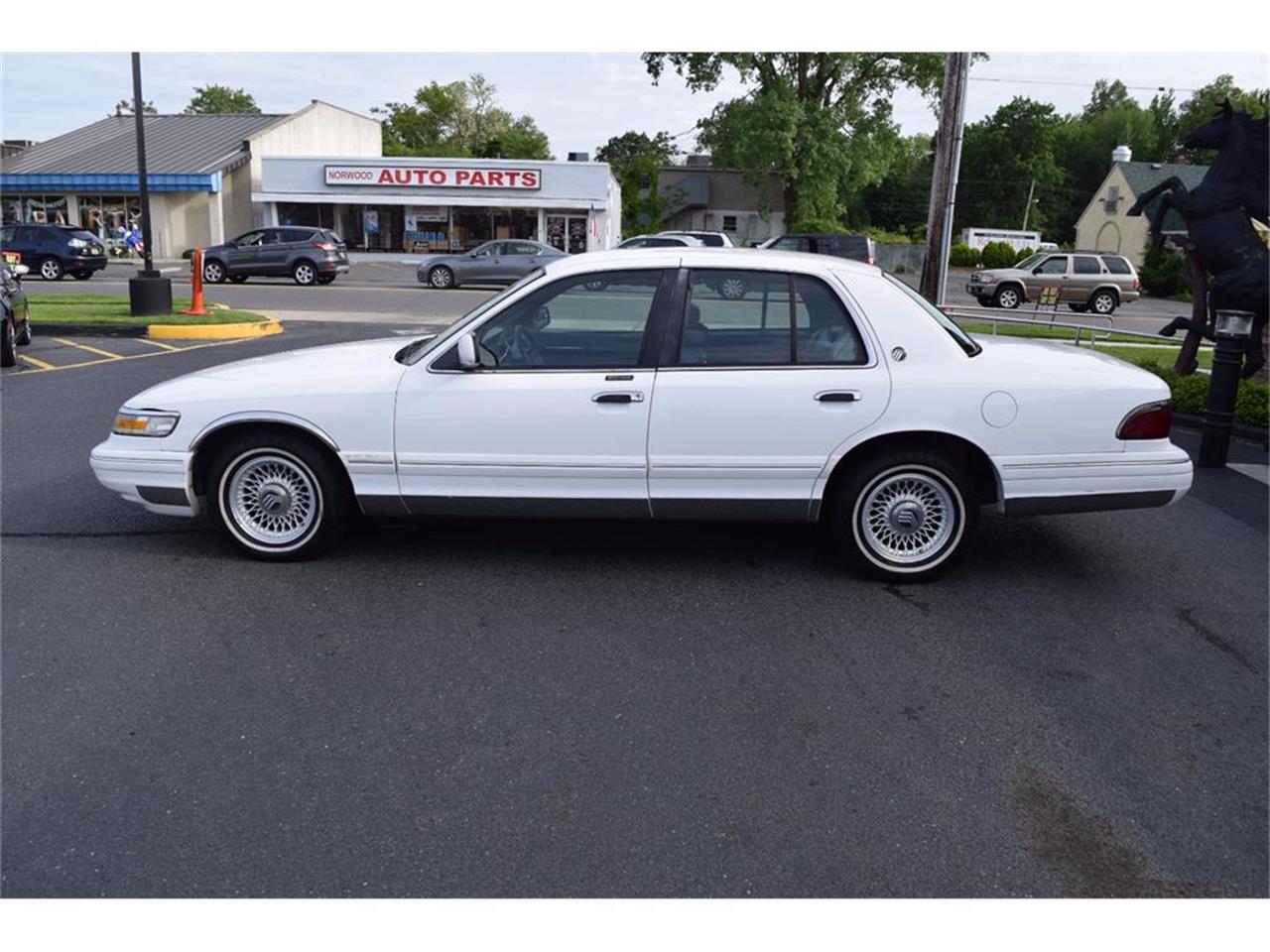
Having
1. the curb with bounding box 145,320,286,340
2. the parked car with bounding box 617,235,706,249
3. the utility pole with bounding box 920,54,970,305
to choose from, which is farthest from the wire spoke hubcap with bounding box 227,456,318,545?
the parked car with bounding box 617,235,706,249

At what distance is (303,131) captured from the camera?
4831cm

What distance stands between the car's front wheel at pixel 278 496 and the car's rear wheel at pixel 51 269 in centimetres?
2774

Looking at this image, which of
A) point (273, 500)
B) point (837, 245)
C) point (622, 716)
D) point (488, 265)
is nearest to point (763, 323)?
point (622, 716)

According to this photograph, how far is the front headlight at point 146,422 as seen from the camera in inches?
216

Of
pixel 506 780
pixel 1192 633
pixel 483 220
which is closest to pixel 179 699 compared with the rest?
pixel 506 780

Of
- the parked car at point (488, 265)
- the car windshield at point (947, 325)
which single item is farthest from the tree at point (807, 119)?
the car windshield at point (947, 325)

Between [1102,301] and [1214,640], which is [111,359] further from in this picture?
[1102,301]

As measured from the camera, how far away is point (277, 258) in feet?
97.1

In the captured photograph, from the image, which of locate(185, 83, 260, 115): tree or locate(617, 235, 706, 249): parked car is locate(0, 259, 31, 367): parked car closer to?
locate(617, 235, 706, 249): parked car

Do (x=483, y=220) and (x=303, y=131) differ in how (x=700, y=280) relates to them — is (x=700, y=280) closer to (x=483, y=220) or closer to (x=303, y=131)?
(x=483, y=220)

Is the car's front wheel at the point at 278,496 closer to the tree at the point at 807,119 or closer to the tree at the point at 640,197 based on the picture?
the tree at the point at 807,119

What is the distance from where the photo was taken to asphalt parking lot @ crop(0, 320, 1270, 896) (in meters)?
3.09

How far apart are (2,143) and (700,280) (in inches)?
2038

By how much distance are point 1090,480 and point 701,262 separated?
7.22 feet
